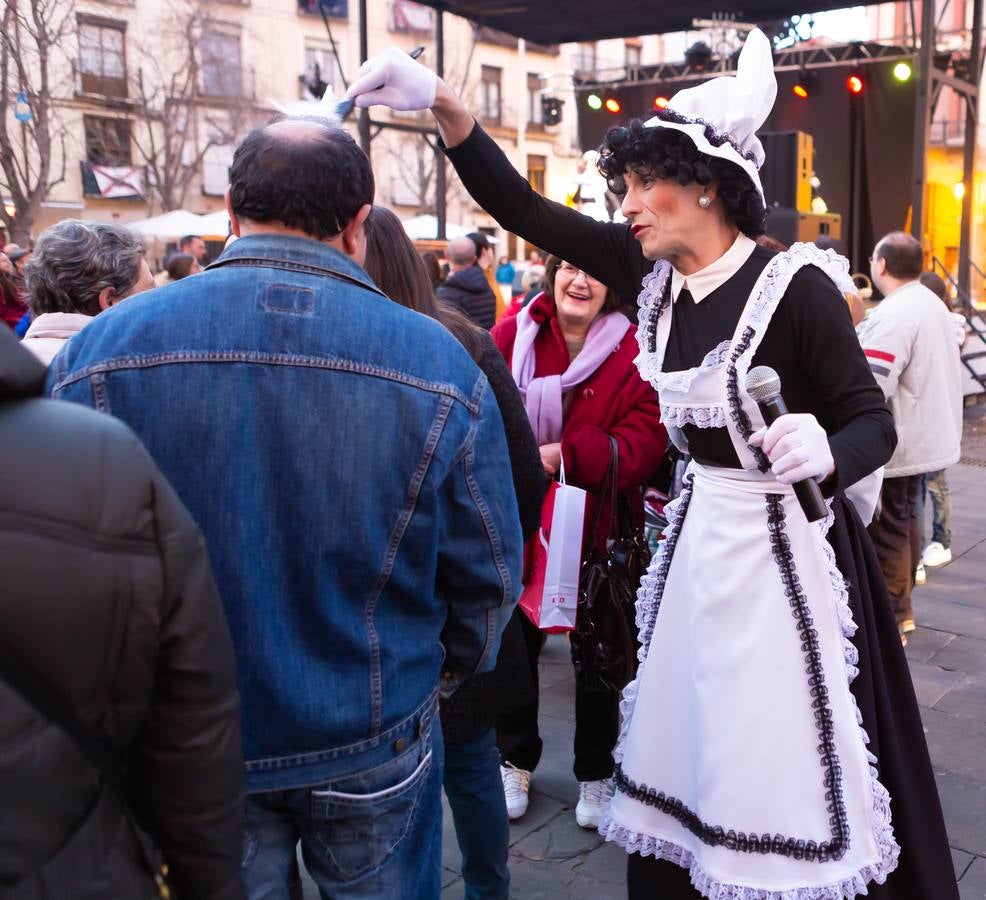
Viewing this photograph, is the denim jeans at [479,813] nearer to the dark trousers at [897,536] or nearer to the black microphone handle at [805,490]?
the black microphone handle at [805,490]

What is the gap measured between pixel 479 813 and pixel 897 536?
2.78 m

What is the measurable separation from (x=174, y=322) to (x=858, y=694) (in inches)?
60.8

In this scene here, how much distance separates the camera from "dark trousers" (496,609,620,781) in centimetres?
305

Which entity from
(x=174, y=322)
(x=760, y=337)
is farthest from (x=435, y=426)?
(x=760, y=337)

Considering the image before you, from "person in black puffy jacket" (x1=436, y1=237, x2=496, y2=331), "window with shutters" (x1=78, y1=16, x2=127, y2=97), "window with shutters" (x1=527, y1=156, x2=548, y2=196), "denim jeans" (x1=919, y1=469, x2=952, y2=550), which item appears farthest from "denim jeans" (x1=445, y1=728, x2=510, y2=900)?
"window with shutters" (x1=527, y1=156, x2=548, y2=196)

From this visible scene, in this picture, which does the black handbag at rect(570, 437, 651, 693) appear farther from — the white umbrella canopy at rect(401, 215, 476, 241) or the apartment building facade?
the apartment building facade

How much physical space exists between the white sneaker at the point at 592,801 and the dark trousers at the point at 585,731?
22mm

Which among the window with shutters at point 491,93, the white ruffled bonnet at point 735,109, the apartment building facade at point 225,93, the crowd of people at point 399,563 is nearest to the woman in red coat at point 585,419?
the crowd of people at point 399,563

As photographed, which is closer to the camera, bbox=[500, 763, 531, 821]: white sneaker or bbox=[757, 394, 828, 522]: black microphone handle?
bbox=[757, 394, 828, 522]: black microphone handle

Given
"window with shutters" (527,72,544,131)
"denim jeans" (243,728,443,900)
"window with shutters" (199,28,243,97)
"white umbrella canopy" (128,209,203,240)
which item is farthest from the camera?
"window with shutters" (527,72,544,131)

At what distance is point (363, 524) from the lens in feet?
4.75

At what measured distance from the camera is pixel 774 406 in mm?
1688

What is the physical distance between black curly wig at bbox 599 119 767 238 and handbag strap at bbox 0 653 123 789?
155 cm

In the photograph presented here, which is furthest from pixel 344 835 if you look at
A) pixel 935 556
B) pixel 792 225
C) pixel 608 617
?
pixel 792 225
